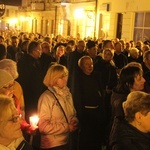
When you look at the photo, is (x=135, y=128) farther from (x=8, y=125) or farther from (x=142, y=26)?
(x=142, y=26)

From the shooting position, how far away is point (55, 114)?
4496 millimetres

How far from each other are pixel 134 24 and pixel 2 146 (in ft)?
56.9

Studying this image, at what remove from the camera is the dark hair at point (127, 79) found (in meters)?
4.47

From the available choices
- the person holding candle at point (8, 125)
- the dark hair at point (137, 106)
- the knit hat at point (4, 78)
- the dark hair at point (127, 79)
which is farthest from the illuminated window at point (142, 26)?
the person holding candle at point (8, 125)

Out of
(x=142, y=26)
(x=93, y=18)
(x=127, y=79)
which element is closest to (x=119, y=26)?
(x=142, y=26)

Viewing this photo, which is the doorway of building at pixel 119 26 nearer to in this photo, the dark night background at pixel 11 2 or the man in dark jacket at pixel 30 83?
the dark night background at pixel 11 2

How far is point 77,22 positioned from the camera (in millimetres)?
27281

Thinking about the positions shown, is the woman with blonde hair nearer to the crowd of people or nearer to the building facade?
the crowd of people

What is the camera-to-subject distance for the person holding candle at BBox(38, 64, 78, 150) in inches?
176

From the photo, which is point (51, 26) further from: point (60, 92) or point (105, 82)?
point (60, 92)

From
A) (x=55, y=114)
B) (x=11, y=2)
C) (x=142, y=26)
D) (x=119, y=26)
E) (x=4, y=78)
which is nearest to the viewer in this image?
(x=4, y=78)

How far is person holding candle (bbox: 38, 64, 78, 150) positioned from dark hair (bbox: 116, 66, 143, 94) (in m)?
0.71

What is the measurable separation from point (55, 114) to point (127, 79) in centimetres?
100

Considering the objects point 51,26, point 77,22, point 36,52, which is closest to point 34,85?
point 36,52
